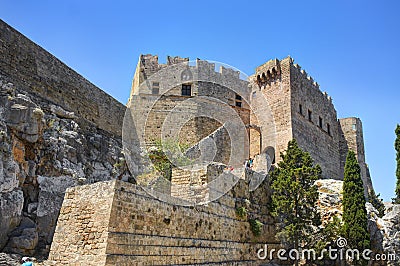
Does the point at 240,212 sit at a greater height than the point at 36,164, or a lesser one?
lesser

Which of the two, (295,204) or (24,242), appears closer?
(24,242)

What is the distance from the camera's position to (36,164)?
14.5 m

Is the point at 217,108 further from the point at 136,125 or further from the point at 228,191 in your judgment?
the point at 228,191

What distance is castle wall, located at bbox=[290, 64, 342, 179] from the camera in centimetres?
2341

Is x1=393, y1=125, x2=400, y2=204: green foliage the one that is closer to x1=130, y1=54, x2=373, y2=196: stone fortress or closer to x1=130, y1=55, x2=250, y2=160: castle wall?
x1=130, y1=54, x2=373, y2=196: stone fortress

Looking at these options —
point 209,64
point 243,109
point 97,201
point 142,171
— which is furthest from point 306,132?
point 97,201

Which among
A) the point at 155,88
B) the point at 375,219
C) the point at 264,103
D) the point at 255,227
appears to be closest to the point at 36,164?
the point at 255,227

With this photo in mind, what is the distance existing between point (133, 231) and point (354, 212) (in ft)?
33.8

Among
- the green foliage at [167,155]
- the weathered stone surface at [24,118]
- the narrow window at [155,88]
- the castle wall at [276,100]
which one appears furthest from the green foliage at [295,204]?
the narrow window at [155,88]

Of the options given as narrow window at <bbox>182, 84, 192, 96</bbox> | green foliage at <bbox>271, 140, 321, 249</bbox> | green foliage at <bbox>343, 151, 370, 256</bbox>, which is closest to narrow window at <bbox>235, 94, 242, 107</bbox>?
narrow window at <bbox>182, 84, 192, 96</bbox>

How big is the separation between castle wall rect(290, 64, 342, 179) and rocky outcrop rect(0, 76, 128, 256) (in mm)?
11164

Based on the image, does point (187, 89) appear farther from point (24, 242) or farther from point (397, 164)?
point (24, 242)

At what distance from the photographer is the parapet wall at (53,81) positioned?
15938 mm

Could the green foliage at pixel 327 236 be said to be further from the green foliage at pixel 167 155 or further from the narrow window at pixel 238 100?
the narrow window at pixel 238 100
